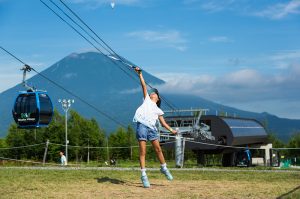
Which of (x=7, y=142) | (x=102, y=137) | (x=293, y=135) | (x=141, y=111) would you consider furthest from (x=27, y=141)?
(x=141, y=111)

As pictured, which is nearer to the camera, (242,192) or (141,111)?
Answer: (242,192)

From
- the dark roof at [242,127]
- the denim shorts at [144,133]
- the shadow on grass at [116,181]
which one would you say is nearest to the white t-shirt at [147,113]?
the denim shorts at [144,133]

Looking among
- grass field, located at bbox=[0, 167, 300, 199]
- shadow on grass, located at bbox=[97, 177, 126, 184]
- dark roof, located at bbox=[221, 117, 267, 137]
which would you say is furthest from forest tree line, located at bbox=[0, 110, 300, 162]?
shadow on grass, located at bbox=[97, 177, 126, 184]

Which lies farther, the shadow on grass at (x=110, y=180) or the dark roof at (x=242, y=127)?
the dark roof at (x=242, y=127)

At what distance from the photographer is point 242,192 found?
10383 mm

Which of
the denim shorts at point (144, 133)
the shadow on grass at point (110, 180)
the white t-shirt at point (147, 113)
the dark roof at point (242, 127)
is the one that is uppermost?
the dark roof at point (242, 127)

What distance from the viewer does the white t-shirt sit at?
11805 mm

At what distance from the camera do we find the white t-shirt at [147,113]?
11805mm

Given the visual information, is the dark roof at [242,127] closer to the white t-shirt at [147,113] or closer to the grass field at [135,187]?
the grass field at [135,187]

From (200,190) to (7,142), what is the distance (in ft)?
261

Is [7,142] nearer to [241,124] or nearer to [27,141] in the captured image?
[27,141]

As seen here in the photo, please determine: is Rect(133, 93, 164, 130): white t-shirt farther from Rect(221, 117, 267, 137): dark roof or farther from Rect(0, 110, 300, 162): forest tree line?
Rect(0, 110, 300, 162): forest tree line

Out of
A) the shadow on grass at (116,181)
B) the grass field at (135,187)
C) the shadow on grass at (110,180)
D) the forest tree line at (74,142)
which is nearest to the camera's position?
the grass field at (135,187)

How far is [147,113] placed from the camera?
1186 cm
